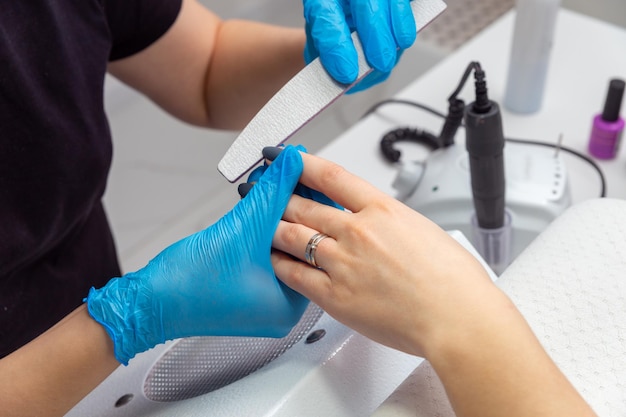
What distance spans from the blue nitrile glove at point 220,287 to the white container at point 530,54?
56 cm

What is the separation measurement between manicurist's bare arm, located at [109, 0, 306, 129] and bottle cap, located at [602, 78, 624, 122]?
1.37 feet

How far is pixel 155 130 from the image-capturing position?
1.57 metres

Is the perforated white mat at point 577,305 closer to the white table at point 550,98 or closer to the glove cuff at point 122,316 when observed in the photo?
the glove cuff at point 122,316

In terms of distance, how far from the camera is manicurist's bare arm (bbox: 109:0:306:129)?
0.89 m

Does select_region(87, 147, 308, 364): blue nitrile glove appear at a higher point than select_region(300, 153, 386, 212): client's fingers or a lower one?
lower

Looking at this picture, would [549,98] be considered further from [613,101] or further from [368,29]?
[368,29]

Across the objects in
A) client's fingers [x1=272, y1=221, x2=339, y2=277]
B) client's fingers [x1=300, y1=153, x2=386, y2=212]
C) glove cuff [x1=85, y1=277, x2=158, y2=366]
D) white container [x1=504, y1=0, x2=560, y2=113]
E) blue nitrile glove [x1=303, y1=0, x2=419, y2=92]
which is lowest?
white container [x1=504, y1=0, x2=560, y2=113]

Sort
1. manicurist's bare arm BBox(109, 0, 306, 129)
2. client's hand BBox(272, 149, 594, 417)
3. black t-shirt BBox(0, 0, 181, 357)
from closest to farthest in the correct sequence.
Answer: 1. client's hand BBox(272, 149, 594, 417)
2. black t-shirt BBox(0, 0, 181, 357)
3. manicurist's bare arm BBox(109, 0, 306, 129)

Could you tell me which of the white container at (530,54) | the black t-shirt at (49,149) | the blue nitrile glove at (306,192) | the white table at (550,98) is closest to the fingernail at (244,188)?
the blue nitrile glove at (306,192)

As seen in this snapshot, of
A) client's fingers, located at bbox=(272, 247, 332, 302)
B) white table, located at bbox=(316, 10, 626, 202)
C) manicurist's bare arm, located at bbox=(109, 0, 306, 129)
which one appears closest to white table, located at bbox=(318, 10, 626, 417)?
white table, located at bbox=(316, 10, 626, 202)

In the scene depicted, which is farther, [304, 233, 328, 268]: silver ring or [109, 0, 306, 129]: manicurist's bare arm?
[109, 0, 306, 129]: manicurist's bare arm

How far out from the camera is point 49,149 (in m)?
0.70

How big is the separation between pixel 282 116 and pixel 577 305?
0.29 m

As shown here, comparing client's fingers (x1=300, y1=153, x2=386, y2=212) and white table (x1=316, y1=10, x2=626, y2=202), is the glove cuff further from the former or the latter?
white table (x1=316, y1=10, x2=626, y2=202)
